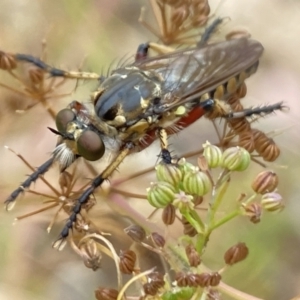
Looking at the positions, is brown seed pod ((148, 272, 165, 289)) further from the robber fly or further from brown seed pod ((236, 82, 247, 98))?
brown seed pod ((236, 82, 247, 98))

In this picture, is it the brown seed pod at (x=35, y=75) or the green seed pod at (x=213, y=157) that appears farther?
the brown seed pod at (x=35, y=75)

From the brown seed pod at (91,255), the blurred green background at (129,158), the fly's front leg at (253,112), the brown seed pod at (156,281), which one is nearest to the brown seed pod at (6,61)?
the blurred green background at (129,158)

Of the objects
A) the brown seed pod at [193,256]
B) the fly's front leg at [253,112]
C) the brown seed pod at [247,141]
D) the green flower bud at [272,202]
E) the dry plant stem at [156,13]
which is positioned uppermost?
the dry plant stem at [156,13]

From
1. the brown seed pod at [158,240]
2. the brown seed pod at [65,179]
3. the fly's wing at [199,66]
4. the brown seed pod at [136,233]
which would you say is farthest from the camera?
the fly's wing at [199,66]

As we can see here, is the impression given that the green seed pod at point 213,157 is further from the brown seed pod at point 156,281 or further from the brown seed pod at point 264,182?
the brown seed pod at point 156,281

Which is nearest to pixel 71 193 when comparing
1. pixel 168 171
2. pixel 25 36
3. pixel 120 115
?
pixel 120 115

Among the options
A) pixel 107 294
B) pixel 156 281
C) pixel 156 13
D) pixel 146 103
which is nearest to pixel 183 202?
pixel 156 281
